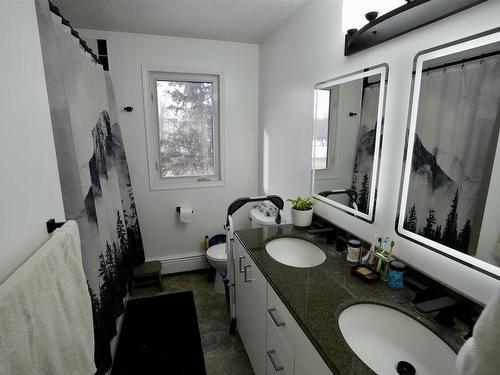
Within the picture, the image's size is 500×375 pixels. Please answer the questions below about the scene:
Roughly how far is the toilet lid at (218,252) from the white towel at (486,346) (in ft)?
6.65

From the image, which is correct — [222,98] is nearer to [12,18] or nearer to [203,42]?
[203,42]

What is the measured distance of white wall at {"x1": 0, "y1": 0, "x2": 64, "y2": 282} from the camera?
30.5 inches

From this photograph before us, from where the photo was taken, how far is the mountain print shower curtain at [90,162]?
3.81 feet

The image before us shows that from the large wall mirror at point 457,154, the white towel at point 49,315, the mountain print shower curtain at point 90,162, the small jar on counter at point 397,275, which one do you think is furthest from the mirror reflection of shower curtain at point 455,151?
the mountain print shower curtain at point 90,162

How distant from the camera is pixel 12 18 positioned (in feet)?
2.77

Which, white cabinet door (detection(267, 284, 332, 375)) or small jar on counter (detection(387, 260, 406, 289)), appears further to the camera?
small jar on counter (detection(387, 260, 406, 289))

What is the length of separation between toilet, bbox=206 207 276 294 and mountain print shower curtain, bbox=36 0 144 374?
74 centimetres

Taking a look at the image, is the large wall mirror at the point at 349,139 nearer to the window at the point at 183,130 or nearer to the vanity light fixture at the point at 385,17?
the vanity light fixture at the point at 385,17

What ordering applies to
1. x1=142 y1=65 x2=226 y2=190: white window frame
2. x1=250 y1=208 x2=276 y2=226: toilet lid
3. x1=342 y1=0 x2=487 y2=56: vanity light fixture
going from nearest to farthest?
x1=342 y1=0 x2=487 y2=56: vanity light fixture, x1=250 y1=208 x2=276 y2=226: toilet lid, x1=142 y1=65 x2=226 y2=190: white window frame

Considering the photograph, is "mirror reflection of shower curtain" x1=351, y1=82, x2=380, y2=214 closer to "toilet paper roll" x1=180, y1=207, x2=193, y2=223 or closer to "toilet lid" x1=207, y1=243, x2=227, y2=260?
"toilet lid" x1=207, y1=243, x2=227, y2=260

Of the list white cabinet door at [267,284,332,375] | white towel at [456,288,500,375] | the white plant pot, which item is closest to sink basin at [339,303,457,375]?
white cabinet door at [267,284,332,375]

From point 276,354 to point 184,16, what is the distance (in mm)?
2293

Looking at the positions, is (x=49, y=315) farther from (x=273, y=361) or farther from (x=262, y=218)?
(x=262, y=218)

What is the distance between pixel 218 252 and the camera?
2.51 metres
